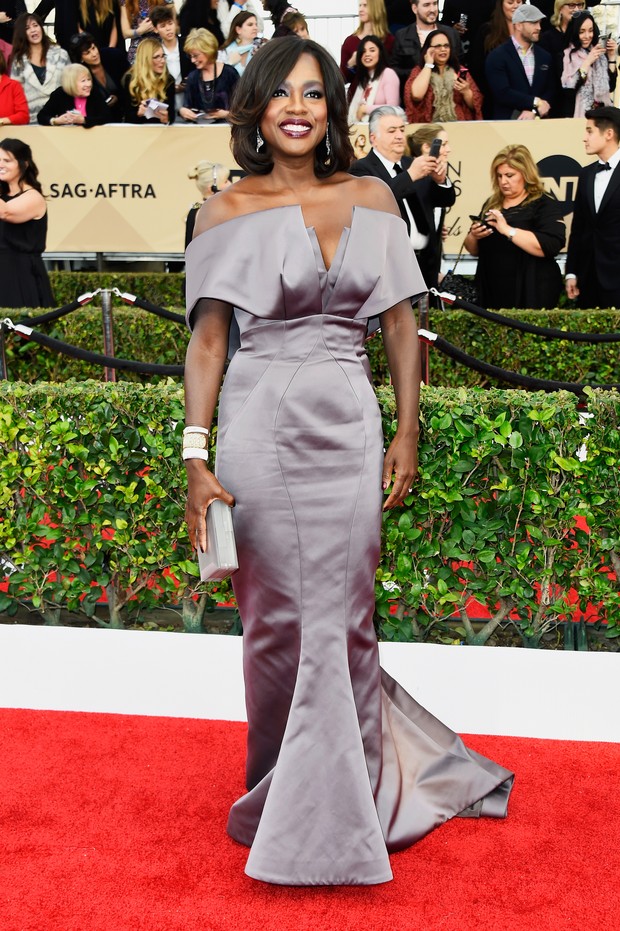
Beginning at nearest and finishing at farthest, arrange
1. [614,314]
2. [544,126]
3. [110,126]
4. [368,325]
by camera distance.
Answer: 1. [368,325]
2. [614,314]
3. [544,126]
4. [110,126]

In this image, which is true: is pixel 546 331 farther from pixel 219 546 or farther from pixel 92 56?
pixel 92 56

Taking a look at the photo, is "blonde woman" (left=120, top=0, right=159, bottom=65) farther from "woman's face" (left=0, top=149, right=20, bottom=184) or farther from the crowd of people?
"woman's face" (left=0, top=149, right=20, bottom=184)

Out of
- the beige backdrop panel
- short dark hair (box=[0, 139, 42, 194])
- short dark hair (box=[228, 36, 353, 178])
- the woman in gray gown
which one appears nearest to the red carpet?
the woman in gray gown

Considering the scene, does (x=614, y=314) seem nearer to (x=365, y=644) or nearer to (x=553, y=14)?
(x=553, y=14)

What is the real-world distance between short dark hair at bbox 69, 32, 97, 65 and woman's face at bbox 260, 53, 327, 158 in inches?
346

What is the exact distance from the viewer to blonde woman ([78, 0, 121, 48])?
11.2 metres

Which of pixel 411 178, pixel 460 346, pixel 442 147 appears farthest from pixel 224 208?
pixel 442 147

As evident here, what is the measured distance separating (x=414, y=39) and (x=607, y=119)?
234 centimetres

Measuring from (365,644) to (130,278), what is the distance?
9276mm

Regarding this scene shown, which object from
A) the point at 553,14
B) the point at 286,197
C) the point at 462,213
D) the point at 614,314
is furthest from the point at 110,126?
the point at 286,197

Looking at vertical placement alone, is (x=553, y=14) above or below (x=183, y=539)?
above

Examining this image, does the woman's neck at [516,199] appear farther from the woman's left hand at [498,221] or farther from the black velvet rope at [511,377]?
the black velvet rope at [511,377]

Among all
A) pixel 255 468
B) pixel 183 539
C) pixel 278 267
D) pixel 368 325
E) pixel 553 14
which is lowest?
pixel 183 539

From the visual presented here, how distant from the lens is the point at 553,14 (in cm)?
1020
